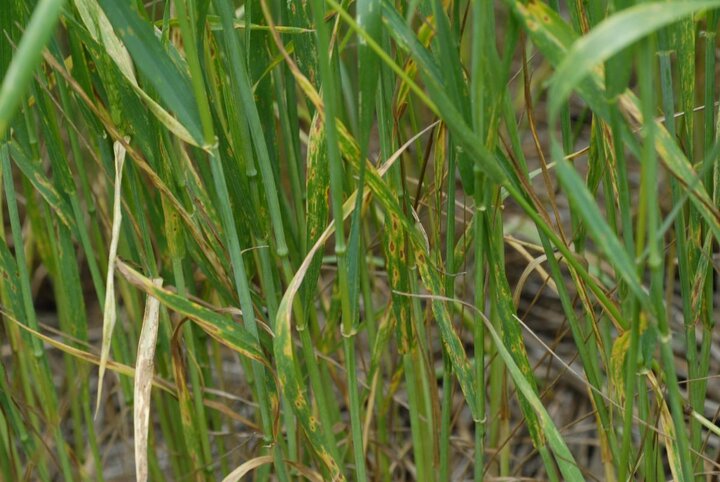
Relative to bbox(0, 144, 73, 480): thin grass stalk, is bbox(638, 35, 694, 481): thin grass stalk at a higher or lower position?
higher

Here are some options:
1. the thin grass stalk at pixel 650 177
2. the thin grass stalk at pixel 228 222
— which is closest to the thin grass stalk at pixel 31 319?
the thin grass stalk at pixel 228 222

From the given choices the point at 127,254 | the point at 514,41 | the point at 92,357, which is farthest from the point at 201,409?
the point at 514,41

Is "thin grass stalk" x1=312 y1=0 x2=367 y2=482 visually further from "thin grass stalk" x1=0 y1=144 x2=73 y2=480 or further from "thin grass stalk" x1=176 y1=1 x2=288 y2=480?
"thin grass stalk" x1=0 y1=144 x2=73 y2=480

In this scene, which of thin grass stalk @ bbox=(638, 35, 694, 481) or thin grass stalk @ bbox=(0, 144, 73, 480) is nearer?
thin grass stalk @ bbox=(638, 35, 694, 481)

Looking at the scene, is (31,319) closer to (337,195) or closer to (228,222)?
(228,222)

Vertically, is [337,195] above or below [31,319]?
above

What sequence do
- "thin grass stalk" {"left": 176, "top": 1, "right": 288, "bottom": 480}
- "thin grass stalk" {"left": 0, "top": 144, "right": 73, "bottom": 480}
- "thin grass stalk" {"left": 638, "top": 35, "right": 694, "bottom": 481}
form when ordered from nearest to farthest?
"thin grass stalk" {"left": 638, "top": 35, "right": 694, "bottom": 481}, "thin grass stalk" {"left": 176, "top": 1, "right": 288, "bottom": 480}, "thin grass stalk" {"left": 0, "top": 144, "right": 73, "bottom": 480}

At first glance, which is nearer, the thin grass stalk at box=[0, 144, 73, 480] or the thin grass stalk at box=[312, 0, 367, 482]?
the thin grass stalk at box=[312, 0, 367, 482]

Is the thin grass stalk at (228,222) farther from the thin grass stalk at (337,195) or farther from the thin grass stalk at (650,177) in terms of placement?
the thin grass stalk at (650,177)

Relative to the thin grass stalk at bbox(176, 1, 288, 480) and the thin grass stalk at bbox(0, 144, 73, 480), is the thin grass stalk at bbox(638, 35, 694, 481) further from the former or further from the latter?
the thin grass stalk at bbox(0, 144, 73, 480)

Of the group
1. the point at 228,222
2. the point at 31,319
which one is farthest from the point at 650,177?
the point at 31,319

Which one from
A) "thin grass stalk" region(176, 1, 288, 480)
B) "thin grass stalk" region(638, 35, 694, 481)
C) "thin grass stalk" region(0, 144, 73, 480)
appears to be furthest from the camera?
"thin grass stalk" region(0, 144, 73, 480)

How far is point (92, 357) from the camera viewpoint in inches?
26.9

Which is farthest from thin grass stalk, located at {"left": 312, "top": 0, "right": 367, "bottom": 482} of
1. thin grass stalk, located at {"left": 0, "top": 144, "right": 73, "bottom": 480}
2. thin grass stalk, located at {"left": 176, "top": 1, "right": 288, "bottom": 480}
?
thin grass stalk, located at {"left": 0, "top": 144, "right": 73, "bottom": 480}
